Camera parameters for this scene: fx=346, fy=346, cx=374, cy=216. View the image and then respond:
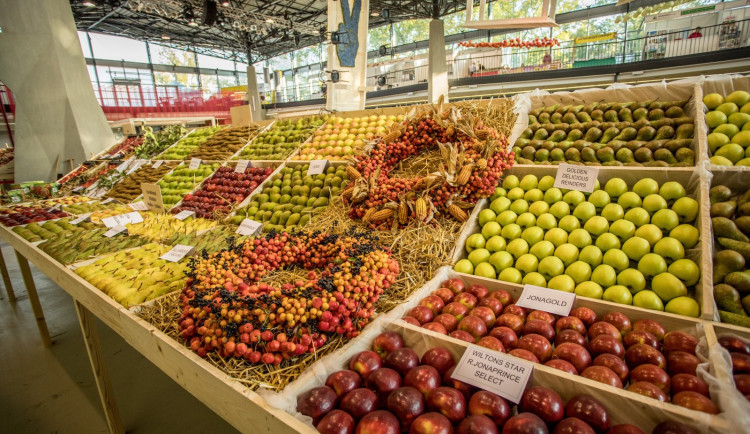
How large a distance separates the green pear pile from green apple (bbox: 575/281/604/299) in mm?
873

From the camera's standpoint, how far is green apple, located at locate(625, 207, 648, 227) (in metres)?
1.68

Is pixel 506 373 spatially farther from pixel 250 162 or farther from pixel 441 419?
pixel 250 162

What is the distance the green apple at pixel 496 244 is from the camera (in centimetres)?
189

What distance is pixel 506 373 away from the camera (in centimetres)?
103

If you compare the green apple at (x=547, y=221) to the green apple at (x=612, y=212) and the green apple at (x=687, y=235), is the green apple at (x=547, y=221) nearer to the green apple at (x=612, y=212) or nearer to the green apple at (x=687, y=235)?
the green apple at (x=612, y=212)

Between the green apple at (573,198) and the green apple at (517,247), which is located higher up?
the green apple at (573,198)

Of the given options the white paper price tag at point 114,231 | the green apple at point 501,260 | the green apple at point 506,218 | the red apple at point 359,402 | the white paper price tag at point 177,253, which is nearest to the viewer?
the red apple at point 359,402

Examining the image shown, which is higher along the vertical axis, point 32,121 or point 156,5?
point 156,5

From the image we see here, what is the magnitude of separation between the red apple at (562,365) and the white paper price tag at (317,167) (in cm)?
242

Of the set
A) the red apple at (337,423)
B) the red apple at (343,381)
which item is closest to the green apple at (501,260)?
the red apple at (343,381)

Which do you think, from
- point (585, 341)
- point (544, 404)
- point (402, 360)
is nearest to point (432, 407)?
point (402, 360)

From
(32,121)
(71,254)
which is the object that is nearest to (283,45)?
(32,121)

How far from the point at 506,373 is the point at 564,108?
7.40 feet

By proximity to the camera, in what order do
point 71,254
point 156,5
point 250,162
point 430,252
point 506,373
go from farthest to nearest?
point 156,5 < point 250,162 < point 71,254 < point 430,252 < point 506,373
